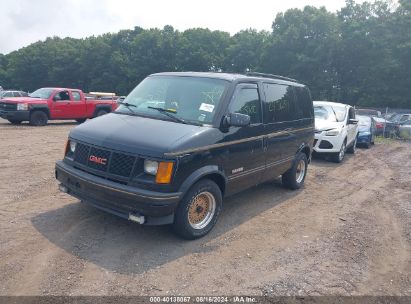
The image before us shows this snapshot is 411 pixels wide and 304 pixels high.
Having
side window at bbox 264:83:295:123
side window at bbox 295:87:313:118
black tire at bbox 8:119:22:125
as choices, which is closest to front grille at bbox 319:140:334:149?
side window at bbox 295:87:313:118

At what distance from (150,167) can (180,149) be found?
421mm

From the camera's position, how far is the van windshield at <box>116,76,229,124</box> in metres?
5.21

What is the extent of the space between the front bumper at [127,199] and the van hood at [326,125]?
8.13 m

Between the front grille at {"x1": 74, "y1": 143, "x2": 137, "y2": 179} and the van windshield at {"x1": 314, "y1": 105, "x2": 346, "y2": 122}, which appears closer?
the front grille at {"x1": 74, "y1": 143, "x2": 137, "y2": 179}

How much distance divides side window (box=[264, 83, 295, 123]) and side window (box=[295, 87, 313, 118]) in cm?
29

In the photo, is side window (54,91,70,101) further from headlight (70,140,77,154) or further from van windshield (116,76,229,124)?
headlight (70,140,77,154)

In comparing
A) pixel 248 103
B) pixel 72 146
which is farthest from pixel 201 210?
pixel 72 146

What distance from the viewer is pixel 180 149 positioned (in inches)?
176

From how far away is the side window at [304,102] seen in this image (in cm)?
748

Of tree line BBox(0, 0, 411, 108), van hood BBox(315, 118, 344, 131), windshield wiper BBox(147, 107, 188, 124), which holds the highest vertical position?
tree line BBox(0, 0, 411, 108)

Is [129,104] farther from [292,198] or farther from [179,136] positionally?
[292,198]

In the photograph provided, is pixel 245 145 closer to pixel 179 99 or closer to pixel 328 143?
pixel 179 99

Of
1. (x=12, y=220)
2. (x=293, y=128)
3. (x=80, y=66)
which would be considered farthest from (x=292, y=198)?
(x=80, y=66)

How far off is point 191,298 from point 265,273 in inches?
40.0
